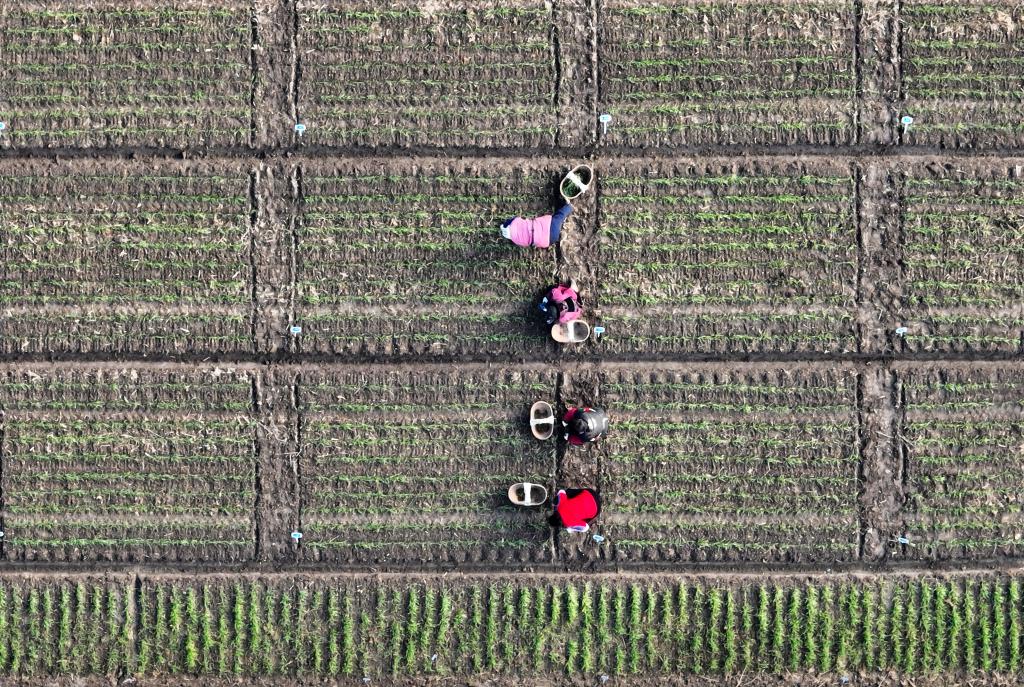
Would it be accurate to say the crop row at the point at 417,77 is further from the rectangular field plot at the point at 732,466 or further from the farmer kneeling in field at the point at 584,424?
the farmer kneeling in field at the point at 584,424

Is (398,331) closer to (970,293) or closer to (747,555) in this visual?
(747,555)

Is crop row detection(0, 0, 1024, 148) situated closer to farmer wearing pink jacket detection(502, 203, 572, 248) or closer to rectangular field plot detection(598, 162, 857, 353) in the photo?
rectangular field plot detection(598, 162, 857, 353)

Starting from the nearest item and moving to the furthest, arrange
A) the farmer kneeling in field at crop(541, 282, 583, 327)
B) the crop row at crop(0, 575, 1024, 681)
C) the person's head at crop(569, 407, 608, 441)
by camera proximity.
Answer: the person's head at crop(569, 407, 608, 441)
the farmer kneeling in field at crop(541, 282, 583, 327)
the crop row at crop(0, 575, 1024, 681)

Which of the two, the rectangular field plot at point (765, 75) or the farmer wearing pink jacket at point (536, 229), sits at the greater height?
the rectangular field plot at point (765, 75)

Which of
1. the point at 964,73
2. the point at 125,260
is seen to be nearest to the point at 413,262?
the point at 125,260

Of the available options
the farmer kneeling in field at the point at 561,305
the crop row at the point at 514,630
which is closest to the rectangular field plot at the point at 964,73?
the farmer kneeling in field at the point at 561,305

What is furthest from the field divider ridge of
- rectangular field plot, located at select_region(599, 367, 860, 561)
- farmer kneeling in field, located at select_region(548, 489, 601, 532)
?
rectangular field plot, located at select_region(599, 367, 860, 561)

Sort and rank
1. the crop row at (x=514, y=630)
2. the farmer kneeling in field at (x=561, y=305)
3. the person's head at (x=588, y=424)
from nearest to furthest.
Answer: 1. the person's head at (x=588, y=424)
2. the farmer kneeling in field at (x=561, y=305)
3. the crop row at (x=514, y=630)

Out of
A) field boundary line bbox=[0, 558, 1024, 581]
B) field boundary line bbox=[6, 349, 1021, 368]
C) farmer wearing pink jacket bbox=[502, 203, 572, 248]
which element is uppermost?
farmer wearing pink jacket bbox=[502, 203, 572, 248]
